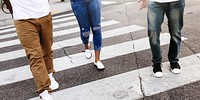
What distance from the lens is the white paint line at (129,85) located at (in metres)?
3.42

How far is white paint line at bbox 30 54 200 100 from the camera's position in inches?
135

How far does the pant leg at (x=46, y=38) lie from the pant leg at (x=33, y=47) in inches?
4.7

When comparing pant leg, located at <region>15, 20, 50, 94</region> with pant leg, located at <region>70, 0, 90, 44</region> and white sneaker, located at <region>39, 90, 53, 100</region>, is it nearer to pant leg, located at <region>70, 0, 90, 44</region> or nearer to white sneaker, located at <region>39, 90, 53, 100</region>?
white sneaker, located at <region>39, 90, 53, 100</region>

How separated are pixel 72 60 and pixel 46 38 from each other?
5.58ft

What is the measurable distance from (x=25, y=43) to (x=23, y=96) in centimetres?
85

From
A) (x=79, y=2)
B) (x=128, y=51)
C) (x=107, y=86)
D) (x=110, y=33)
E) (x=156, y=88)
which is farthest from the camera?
(x=110, y=33)

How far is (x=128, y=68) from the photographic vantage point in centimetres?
434

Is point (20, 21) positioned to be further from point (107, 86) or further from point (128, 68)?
point (128, 68)

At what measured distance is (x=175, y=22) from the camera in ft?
12.3

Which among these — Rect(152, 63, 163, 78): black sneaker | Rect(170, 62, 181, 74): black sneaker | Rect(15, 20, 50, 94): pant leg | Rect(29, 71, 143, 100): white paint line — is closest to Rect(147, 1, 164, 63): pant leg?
Rect(152, 63, 163, 78): black sneaker

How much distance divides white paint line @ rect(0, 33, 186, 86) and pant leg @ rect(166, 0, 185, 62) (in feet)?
4.33

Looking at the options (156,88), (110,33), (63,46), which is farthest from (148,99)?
(110,33)

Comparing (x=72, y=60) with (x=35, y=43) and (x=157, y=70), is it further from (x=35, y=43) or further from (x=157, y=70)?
(x=35, y=43)

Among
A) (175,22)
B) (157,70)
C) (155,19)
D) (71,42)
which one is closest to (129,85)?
(157,70)
